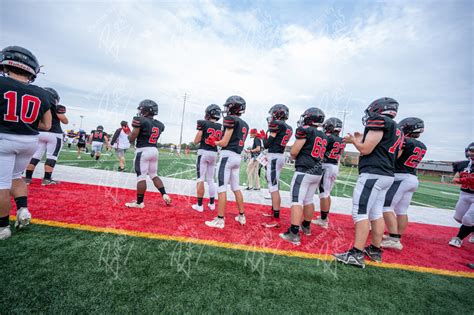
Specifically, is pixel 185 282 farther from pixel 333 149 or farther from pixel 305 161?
pixel 333 149

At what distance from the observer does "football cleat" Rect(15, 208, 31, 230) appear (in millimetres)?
3035

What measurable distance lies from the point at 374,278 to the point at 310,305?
4.05 ft

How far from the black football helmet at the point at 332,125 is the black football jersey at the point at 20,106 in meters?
5.23

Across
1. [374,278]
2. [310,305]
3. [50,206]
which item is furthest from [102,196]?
[374,278]

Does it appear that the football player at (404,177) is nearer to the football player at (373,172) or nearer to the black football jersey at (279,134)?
the football player at (373,172)

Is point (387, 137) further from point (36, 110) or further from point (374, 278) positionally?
point (36, 110)

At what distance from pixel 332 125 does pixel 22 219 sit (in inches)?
229

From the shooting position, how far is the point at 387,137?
317cm

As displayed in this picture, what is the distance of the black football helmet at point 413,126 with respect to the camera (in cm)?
419

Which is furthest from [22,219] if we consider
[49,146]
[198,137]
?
[49,146]

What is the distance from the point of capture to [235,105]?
4.29 m

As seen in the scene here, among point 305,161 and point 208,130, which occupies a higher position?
point 208,130

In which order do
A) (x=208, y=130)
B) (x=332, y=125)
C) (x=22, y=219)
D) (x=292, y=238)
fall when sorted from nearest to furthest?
(x=22, y=219), (x=292, y=238), (x=208, y=130), (x=332, y=125)

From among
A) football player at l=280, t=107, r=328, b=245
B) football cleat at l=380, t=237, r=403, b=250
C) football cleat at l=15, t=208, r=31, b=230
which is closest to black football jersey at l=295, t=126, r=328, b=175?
football player at l=280, t=107, r=328, b=245
